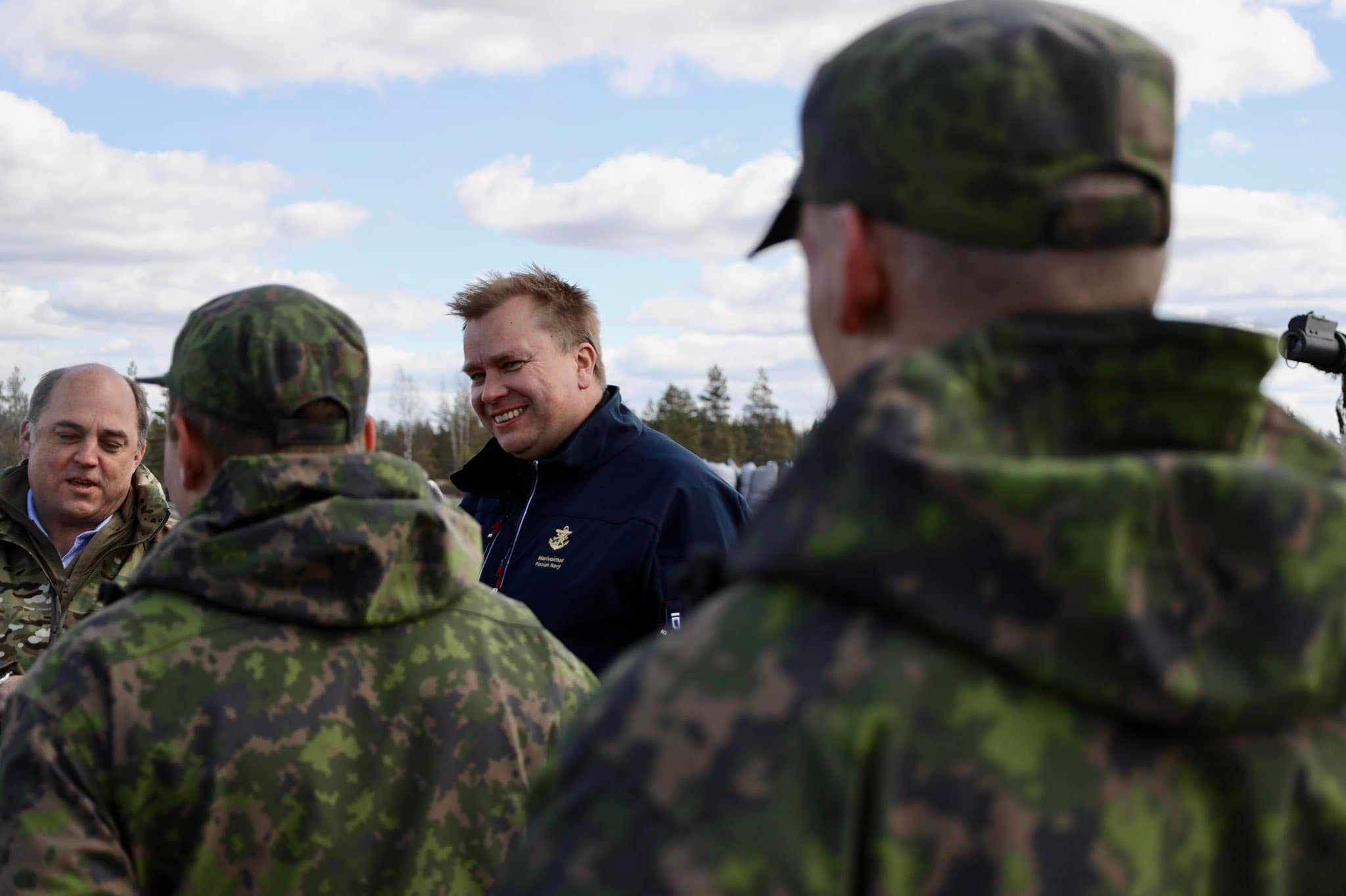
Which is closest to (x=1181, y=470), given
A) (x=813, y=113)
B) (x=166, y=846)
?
(x=813, y=113)

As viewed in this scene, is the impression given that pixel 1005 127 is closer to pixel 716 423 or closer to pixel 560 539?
pixel 560 539

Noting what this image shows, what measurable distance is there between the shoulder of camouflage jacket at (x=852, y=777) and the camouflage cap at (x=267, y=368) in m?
1.44

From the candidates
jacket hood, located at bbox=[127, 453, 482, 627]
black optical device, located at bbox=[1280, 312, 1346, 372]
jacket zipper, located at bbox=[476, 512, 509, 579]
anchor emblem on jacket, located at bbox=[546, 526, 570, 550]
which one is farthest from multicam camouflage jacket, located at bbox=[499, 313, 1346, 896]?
black optical device, located at bbox=[1280, 312, 1346, 372]

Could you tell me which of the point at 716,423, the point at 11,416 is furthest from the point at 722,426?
the point at 11,416

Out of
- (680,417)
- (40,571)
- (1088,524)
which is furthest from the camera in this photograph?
(680,417)

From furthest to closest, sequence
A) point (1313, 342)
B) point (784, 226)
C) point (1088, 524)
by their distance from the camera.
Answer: point (1313, 342) < point (784, 226) < point (1088, 524)

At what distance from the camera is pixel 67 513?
4691 mm

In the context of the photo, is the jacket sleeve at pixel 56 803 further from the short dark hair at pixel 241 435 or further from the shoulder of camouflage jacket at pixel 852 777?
the shoulder of camouflage jacket at pixel 852 777

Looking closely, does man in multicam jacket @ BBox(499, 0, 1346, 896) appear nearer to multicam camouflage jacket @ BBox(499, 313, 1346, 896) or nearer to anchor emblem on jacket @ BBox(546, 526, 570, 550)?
multicam camouflage jacket @ BBox(499, 313, 1346, 896)

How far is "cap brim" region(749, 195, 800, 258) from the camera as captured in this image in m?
1.54

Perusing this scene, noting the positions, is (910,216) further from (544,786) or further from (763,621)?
(544,786)

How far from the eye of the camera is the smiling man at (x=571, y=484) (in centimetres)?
444

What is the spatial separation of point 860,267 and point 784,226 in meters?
0.37

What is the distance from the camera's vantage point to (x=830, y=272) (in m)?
1.26
